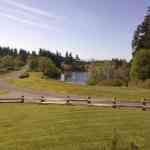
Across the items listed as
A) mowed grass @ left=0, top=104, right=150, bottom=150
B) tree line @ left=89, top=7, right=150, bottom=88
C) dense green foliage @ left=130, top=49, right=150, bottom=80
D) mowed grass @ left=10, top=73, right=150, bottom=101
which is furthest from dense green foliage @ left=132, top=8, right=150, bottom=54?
mowed grass @ left=0, top=104, right=150, bottom=150

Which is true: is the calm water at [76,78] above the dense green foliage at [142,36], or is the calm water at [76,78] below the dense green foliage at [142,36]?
below

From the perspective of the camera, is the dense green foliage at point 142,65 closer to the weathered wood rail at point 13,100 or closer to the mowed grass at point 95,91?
the mowed grass at point 95,91

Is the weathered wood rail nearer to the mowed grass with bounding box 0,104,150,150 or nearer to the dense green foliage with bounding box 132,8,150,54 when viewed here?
the mowed grass with bounding box 0,104,150,150

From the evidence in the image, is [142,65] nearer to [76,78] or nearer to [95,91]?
[95,91]

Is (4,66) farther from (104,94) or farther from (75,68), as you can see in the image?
(104,94)

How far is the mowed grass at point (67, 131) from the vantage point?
499 inches

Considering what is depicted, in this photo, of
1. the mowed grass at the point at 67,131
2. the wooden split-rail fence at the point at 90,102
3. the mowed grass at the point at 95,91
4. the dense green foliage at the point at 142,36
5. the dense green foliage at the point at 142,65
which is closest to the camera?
the mowed grass at the point at 67,131

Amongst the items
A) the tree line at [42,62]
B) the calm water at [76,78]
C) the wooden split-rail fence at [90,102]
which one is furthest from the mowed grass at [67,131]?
the tree line at [42,62]

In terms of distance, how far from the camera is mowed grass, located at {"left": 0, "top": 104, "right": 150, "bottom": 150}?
12.7 m

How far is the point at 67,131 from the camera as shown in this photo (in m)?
14.9

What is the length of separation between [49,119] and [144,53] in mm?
42967

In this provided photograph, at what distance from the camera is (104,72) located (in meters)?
73.4

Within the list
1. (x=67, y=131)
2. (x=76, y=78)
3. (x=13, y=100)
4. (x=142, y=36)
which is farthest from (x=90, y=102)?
(x=76, y=78)

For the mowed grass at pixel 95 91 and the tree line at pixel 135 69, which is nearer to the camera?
the mowed grass at pixel 95 91
